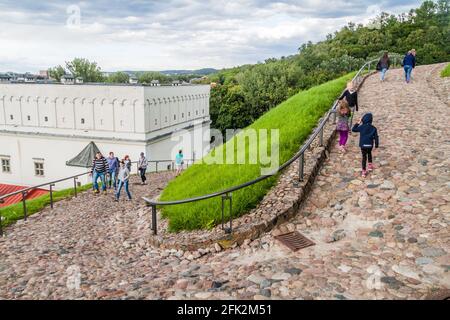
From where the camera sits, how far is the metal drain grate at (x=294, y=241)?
678 centimetres

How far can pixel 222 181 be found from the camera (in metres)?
10.3

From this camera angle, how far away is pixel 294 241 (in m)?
7.00

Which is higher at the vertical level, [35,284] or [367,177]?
[367,177]

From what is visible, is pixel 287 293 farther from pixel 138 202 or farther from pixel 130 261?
pixel 138 202

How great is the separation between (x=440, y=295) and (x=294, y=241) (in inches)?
101

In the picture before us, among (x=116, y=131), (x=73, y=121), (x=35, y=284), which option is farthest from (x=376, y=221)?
(x=73, y=121)

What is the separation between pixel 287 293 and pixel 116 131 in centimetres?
2838

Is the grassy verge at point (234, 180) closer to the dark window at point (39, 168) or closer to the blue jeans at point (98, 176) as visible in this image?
the blue jeans at point (98, 176)

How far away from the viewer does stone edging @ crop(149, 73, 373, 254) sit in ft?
24.5

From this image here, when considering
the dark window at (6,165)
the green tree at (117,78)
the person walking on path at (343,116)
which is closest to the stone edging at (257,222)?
the person walking on path at (343,116)

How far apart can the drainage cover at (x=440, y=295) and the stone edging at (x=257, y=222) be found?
3152 mm

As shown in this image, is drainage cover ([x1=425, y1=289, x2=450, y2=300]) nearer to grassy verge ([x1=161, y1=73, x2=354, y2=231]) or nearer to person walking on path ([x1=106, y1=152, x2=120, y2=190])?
grassy verge ([x1=161, y1=73, x2=354, y2=231])

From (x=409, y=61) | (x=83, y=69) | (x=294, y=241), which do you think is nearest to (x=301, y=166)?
(x=294, y=241)

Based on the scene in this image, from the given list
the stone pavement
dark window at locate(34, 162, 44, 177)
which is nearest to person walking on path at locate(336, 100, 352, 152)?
the stone pavement
